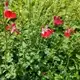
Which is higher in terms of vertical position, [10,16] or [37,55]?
[10,16]

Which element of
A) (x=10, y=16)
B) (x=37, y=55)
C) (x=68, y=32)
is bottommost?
(x=37, y=55)

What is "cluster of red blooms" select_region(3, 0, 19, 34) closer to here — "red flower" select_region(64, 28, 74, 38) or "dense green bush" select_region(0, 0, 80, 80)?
"dense green bush" select_region(0, 0, 80, 80)

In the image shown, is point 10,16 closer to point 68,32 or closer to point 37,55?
point 37,55

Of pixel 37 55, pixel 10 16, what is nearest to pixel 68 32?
pixel 37 55

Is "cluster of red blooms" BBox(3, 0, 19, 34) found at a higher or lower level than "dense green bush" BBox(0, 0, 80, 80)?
higher

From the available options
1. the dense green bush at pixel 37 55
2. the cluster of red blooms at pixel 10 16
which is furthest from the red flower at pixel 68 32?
the cluster of red blooms at pixel 10 16

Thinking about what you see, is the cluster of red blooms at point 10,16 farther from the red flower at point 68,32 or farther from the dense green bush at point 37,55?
the red flower at point 68,32

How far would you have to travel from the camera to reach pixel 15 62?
3.87 m

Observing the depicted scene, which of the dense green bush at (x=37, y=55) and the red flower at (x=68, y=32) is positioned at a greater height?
the red flower at (x=68, y=32)

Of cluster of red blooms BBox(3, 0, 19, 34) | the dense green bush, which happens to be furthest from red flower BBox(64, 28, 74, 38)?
cluster of red blooms BBox(3, 0, 19, 34)

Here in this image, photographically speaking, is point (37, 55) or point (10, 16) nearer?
point (10, 16)

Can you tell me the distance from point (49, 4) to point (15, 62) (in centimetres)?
130

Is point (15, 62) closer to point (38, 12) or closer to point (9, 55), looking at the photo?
point (9, 55)

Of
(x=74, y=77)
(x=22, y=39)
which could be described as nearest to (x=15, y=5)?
(x=22, y=39)
